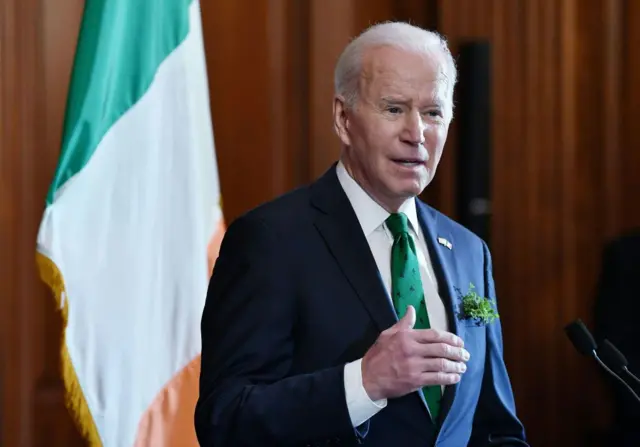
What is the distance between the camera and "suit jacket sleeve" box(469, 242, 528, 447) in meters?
1.99

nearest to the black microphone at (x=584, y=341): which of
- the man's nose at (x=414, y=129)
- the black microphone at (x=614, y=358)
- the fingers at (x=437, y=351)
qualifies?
the black microphone at (x=614, y=358)

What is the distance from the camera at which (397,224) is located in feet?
6.24

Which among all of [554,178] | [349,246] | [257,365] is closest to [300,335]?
[257,365]

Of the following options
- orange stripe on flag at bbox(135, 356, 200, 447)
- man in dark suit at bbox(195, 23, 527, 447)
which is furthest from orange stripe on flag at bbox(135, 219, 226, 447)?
man in dark suit at bbox(195, 23, 527, 447)

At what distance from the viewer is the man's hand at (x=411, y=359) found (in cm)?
154

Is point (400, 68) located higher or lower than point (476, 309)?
higher

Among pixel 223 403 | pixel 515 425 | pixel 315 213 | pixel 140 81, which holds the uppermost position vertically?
pixel 140 81

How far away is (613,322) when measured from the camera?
11.2 feet

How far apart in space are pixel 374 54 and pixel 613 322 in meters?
2.00

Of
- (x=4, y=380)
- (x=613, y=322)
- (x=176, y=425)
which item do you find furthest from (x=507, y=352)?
(x=4, y=380)

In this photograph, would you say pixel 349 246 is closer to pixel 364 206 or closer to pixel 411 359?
pixel 364 206

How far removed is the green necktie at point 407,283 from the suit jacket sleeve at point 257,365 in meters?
0.21

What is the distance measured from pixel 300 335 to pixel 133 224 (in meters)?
1.28

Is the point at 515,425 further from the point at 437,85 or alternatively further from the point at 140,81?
the point at 140,81
